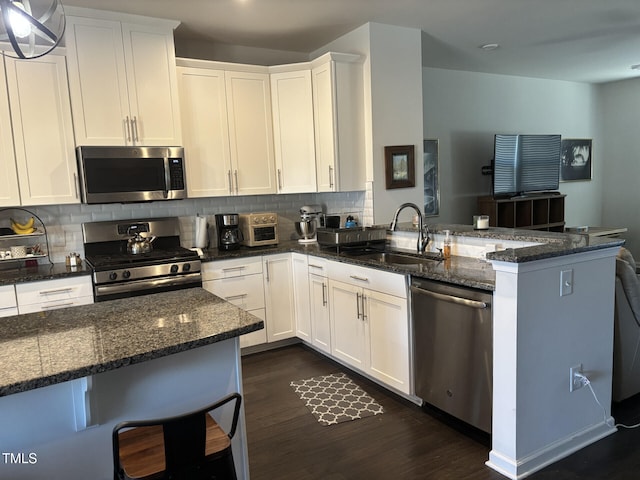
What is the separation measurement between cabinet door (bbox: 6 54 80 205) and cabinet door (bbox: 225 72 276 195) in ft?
4.16

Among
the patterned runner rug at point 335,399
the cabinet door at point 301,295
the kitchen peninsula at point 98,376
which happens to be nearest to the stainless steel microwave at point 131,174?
the cabinet door at point 301,295

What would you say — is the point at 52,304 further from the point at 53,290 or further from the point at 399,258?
the point at 399,258

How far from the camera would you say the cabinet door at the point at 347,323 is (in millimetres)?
3238

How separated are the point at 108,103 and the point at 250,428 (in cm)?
256

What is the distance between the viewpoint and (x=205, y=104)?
3.93 metres

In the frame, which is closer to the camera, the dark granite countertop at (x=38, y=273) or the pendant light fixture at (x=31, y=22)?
the pendant light fixture at (x=31, y=22)

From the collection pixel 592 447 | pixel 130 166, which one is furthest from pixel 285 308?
pixel 592 447

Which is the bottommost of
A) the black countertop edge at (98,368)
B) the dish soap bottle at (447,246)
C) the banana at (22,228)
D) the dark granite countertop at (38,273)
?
the dark granite countertop at (38,273)

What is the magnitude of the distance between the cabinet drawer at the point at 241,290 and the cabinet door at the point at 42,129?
1.28 m

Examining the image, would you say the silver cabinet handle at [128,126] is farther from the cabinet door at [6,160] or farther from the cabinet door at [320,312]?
the cabinet door at [320,312]

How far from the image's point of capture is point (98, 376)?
5.07ft

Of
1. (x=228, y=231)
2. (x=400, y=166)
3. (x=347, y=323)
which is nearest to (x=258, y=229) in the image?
(x=228, y=231)

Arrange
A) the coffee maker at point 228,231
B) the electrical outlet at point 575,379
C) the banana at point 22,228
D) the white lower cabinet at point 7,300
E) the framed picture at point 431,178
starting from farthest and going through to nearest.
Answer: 1. the framed picture at point 431,178
2. the coffee maker at point 228,231
3. the banana at point 22,228
4. the white lower cabinet at point 7,300
5. the electrical outlet at point 575,379

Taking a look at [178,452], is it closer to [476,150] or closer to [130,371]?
[130,371]
